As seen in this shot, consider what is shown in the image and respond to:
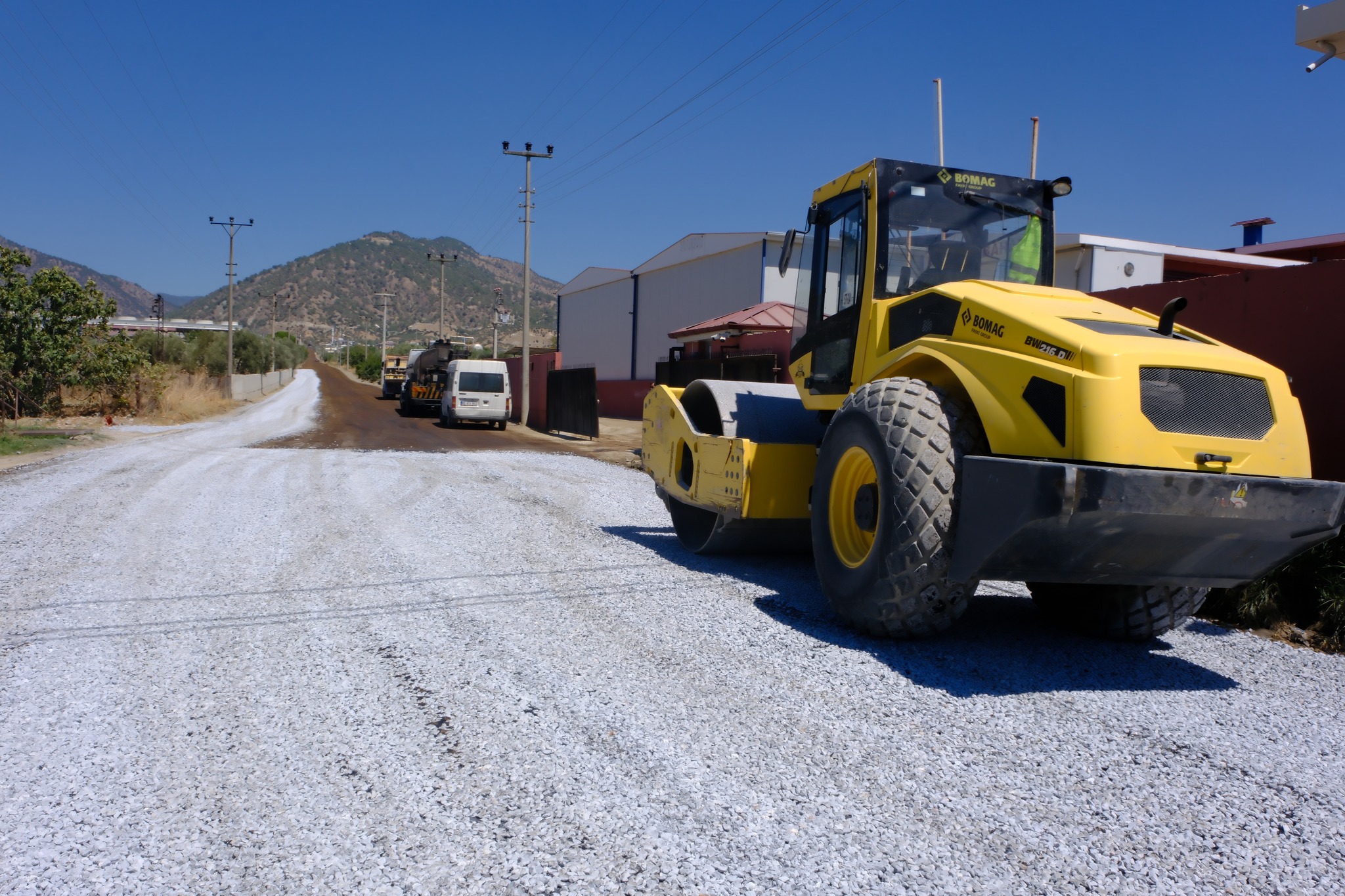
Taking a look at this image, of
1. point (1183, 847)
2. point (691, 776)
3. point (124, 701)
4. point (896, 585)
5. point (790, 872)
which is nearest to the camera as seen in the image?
point (790, 872)

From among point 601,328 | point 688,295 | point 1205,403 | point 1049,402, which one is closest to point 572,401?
point 688,295

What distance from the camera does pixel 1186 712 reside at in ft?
14.1

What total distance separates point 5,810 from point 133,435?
2162 centimetres

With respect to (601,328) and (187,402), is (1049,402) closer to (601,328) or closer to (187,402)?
(187,402)

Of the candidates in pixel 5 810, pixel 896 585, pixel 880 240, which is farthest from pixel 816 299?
pixel 5 810

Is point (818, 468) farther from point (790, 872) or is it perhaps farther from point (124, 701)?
point (124, 701)

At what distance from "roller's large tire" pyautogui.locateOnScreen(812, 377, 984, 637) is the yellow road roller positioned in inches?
0.4

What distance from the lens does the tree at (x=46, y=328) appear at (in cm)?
2538

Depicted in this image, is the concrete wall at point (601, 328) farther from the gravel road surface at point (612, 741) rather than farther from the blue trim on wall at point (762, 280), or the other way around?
the gravel road surface at point (612, 741)

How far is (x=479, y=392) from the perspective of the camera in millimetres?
28938

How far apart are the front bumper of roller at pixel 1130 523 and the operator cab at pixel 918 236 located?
1.98 meters

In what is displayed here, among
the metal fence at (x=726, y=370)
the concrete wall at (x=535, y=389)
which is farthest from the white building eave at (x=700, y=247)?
the metal fence at (x=726, y=370)

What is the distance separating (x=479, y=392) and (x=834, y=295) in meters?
23.5

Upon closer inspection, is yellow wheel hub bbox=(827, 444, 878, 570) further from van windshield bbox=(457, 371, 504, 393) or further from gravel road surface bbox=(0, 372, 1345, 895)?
van windshield bbox=(457, 371, 504, 393)
